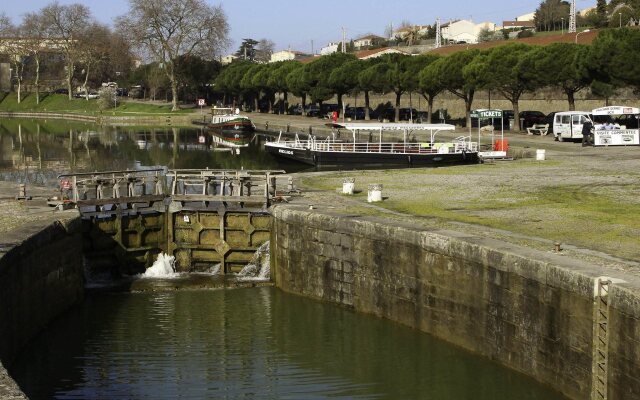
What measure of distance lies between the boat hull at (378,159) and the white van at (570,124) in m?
8.16

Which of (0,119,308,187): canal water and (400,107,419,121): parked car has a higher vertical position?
(400,107,419,121): parked car

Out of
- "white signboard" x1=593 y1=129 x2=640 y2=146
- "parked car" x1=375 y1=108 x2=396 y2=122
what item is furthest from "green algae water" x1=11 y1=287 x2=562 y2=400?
"parked car" x1=375 y1=108 x2=396 y2=122

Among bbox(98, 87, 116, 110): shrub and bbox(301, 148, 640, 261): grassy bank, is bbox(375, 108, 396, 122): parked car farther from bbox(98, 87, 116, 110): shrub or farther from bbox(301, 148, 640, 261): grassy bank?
bbox(301, 148, 640, 261): grassy bank

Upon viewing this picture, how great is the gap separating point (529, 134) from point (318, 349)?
46274 mm

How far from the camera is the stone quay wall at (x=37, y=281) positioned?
63.3 feet

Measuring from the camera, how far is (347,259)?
78.2 feet

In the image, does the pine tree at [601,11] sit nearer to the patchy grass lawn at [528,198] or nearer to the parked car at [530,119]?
the parked car at [530,119]

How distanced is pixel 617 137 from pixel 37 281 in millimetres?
35420

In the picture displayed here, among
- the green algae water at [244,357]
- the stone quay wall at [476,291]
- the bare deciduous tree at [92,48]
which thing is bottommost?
the green algae water at [244,357]

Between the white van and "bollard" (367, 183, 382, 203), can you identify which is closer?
"bollard" (367, 183, 382, 203)

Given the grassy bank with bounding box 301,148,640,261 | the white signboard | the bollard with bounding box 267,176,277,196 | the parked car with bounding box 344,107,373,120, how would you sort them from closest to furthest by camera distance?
1. the grassy bank with bounding box 301,148,640,261
2. the bollard with bounding box 267,176,277,196
3. the white signboard
4. the parked car with bounding box 344,107,373,120

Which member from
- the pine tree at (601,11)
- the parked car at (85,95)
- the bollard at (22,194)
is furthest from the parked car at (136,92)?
the bollard at (22,194)

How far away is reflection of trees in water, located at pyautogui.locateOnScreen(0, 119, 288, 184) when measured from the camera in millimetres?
55469

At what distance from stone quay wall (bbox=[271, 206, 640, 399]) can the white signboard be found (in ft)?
93.1
